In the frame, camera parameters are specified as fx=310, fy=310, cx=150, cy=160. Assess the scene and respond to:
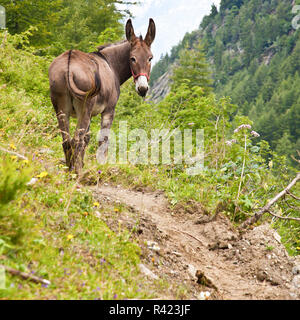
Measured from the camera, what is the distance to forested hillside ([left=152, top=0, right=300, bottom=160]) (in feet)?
345

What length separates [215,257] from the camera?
4258 mm

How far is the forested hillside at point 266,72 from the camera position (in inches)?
4144

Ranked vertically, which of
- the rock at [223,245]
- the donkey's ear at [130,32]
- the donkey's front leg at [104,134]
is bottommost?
the rock at [223,245]

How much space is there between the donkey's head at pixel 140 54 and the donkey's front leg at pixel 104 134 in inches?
29.8

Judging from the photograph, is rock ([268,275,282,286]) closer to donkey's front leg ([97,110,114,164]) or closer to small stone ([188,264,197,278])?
small stone ([188,264,197,278])

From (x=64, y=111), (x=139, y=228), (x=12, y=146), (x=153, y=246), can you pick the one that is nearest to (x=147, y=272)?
(x=153, y=246)

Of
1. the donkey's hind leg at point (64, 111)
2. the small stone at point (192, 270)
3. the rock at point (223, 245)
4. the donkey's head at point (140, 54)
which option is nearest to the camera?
the small stone at point (192, 270)

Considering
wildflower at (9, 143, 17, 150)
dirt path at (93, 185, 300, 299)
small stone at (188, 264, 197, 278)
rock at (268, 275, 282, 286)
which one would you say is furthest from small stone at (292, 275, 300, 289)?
wildflower at (9, 143, 17, 150)

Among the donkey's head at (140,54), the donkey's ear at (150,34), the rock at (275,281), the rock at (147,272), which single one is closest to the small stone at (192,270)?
the rock at (147,272)

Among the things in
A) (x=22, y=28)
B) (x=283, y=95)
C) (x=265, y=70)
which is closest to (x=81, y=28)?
(x=22, y=28)

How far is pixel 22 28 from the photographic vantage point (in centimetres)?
1656

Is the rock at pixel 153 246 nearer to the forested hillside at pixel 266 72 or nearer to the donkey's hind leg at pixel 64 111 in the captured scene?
the donkey's hind leg at pixel 64 111
